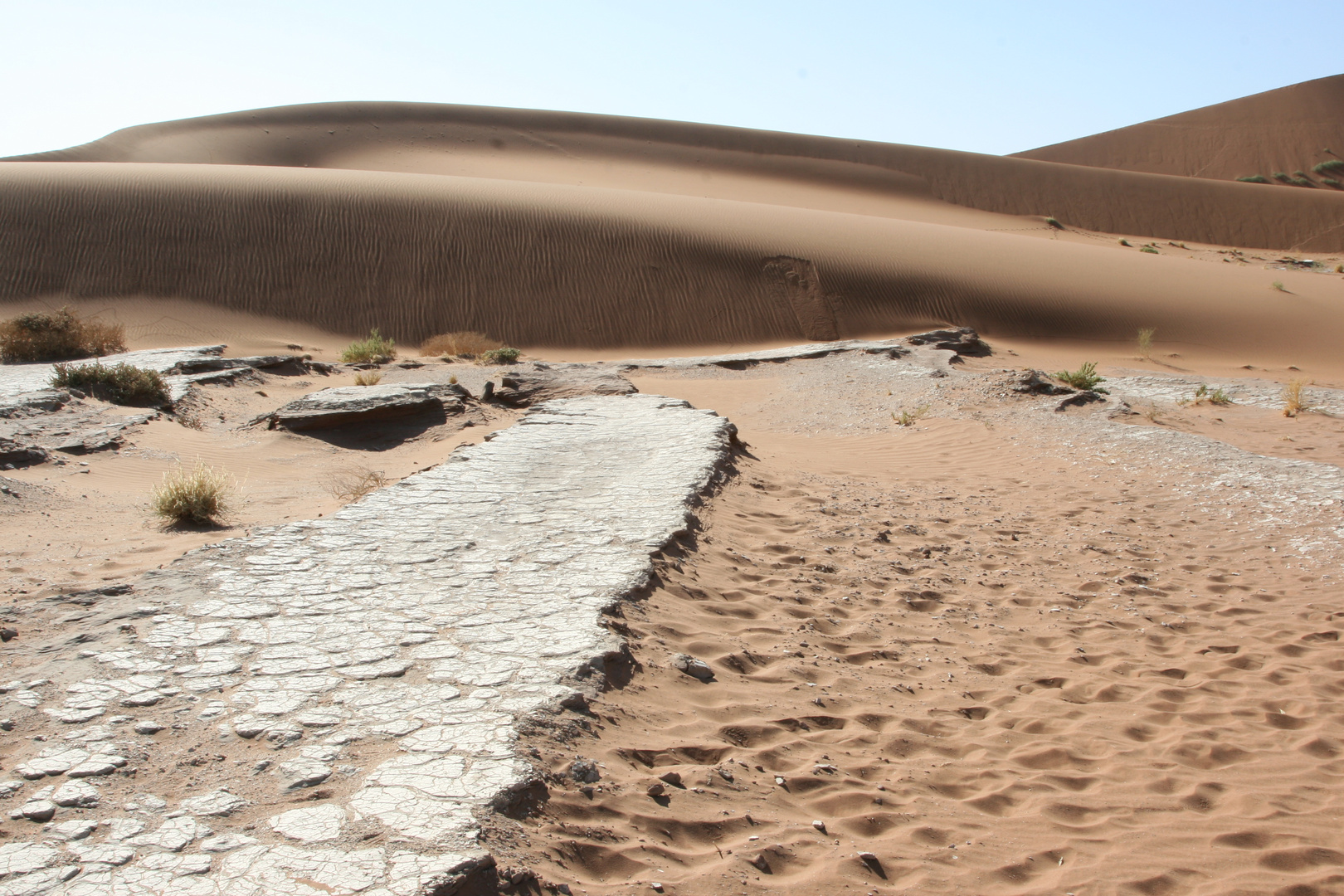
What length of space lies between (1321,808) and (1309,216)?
5113 centimetres

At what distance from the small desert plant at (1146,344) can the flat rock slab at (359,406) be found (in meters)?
16.3

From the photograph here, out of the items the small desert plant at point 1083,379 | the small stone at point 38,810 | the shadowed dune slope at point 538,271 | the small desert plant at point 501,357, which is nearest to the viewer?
the small stone at point 38,810

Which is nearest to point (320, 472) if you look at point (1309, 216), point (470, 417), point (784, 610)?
point (470, 417)

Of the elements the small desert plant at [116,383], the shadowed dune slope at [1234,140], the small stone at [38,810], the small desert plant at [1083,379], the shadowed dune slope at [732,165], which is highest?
the shadowed dune slope at [1234,140]

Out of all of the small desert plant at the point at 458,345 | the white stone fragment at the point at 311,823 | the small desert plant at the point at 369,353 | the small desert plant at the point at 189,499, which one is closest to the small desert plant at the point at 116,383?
the small desert plant at the point at 189,499

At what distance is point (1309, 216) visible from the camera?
42781mm

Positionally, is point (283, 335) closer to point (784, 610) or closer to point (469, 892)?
point (784, 610)

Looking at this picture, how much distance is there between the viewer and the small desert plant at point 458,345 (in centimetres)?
1716

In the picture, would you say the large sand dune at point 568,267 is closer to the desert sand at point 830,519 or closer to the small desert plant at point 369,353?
the desert sand at point 830,519

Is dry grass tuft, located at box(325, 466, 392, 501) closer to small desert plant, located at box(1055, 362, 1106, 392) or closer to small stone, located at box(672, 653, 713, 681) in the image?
small stone, located at box(672, 653, 713, 681)

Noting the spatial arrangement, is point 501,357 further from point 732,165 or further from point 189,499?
point 732,165

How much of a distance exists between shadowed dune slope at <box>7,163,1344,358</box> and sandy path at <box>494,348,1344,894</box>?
44.5 ft

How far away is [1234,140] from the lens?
63.1 m

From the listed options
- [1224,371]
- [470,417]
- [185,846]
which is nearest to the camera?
[185,846]
